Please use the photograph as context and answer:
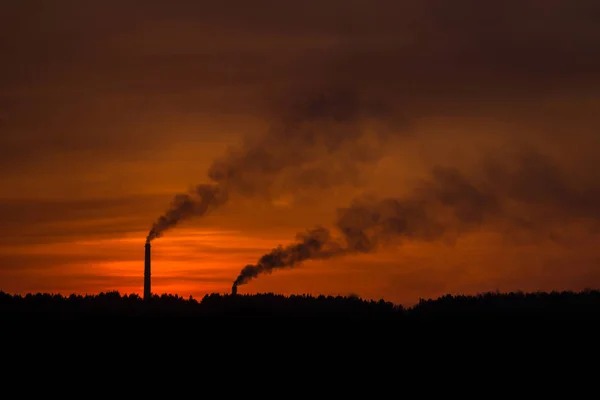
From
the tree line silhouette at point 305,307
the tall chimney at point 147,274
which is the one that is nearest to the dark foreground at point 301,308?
the tree line silhouette at point 305,307

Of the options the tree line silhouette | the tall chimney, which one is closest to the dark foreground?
the tree line silhouette

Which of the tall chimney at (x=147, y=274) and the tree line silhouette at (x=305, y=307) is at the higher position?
the tall chimney at (x=147, y=274)

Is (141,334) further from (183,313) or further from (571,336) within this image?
(571,336)

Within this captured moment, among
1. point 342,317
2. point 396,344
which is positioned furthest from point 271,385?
point 342,317

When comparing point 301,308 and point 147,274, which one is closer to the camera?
point 301,308

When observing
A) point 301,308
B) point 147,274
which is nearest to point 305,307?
point 301,308

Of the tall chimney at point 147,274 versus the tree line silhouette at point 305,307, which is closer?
the tree line silhouette at point 305,307

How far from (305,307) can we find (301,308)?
864 mm

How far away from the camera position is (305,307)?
41.7 meters

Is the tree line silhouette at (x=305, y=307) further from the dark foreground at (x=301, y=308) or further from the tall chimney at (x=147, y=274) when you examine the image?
the tall chimney at (x=147, y=274)

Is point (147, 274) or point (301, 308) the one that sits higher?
point (147, 274)

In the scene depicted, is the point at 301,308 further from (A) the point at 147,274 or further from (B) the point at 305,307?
(A) the point at 147,274

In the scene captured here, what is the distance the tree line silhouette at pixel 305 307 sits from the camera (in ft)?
122

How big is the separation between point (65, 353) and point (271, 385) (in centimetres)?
742
